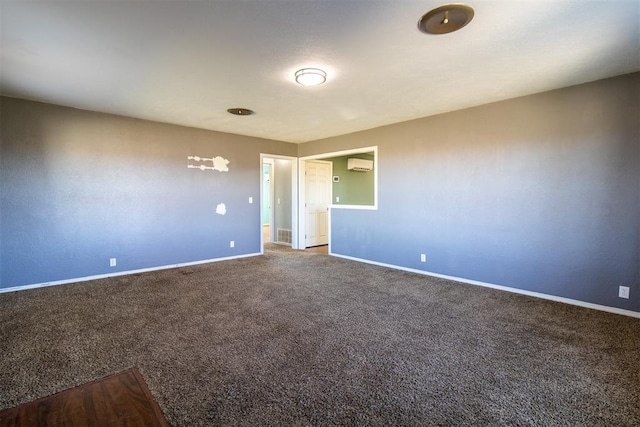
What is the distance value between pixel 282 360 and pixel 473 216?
10.9 ft

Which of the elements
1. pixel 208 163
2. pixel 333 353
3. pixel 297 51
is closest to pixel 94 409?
pixel 333 353

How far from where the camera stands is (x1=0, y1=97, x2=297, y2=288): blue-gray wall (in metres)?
3.94

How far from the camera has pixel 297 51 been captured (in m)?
2.62

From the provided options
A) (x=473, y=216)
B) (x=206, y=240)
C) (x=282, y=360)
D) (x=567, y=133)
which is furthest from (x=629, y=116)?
(x=206, y=240)

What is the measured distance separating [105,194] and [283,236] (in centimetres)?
413

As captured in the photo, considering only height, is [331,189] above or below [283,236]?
above

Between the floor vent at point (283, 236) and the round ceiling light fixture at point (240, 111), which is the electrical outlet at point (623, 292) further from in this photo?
the floor vent at point (283, 236)

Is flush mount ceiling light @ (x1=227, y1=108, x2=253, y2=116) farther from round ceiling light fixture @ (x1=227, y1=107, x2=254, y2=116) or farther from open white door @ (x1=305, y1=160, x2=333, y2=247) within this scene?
open white door @ (x1=305, y1=160, x2=333, y2=247)

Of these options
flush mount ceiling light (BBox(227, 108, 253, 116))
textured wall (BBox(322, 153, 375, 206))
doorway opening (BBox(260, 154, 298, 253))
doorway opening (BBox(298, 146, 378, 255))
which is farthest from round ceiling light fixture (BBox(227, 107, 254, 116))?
textured wall (BBox(322, 153, 375, 206))

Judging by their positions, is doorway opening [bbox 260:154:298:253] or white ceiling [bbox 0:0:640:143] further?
doorway opening [bbox 260:154:298:253]

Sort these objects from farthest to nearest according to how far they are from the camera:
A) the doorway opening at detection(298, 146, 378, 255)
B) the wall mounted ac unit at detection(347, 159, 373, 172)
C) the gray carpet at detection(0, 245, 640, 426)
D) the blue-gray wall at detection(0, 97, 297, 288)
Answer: the wall mounted ac unit at detection(347, 159, 373, 172) < the doorway opening at detection(298, 146, 378, 255) < the blue-gray wall at detection(0, 97, 297, 288) < the gray carpet at detection(0, 245, 640, 426)

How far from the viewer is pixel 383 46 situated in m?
2.52

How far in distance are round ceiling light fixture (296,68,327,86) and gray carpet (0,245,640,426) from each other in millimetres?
2469

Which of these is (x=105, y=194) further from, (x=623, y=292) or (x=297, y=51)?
(x=623, y=292)
